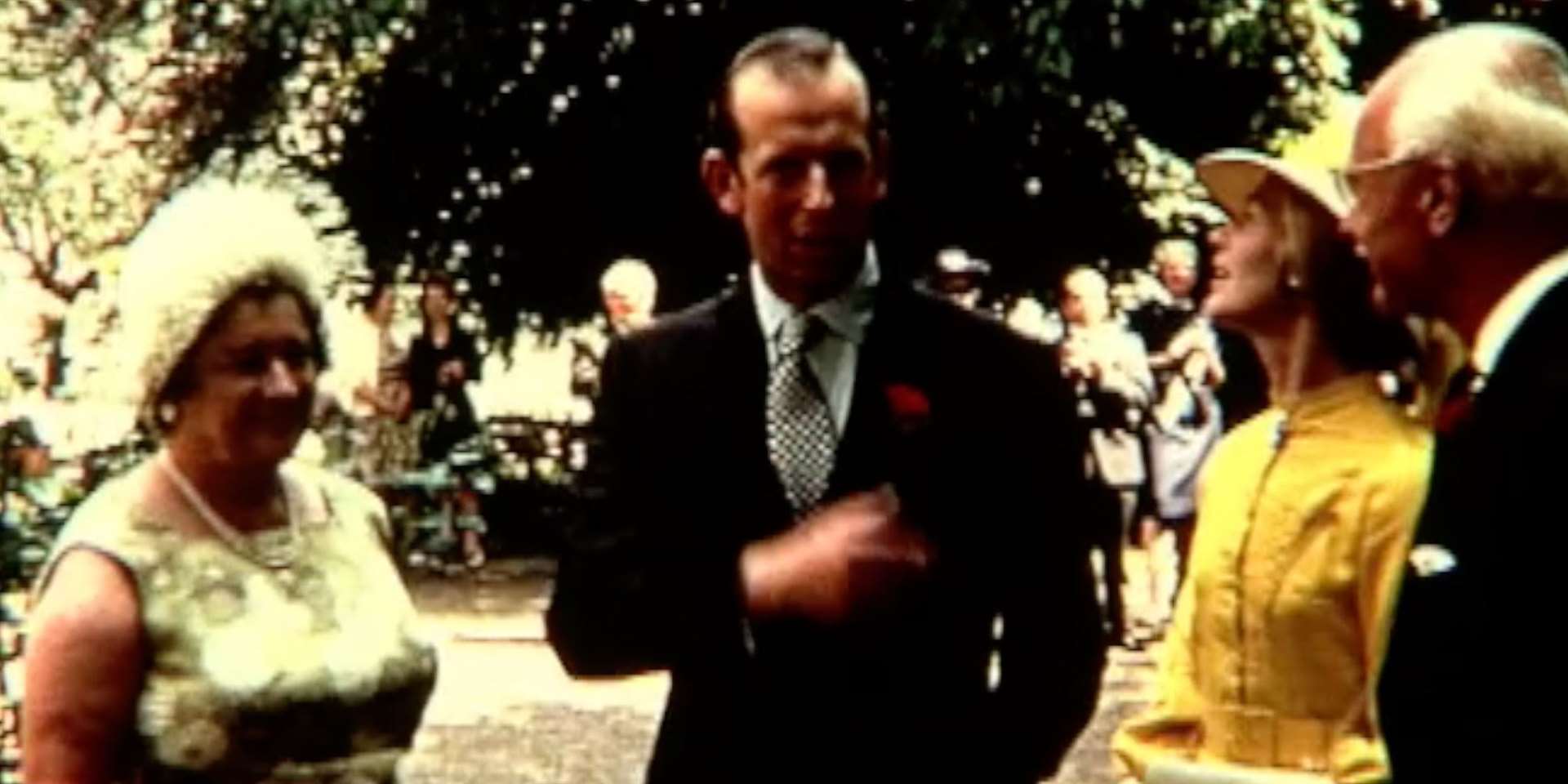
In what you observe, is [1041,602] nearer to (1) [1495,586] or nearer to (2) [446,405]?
(1) [1495,586]

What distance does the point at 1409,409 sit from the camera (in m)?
3.88

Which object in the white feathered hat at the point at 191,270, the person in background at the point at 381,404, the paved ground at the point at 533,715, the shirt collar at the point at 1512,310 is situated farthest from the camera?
the person in background at the point at 381,404

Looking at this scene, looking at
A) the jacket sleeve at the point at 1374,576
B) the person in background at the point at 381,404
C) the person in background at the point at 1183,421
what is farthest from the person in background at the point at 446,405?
the jacket sleeve at the point at 1374,576

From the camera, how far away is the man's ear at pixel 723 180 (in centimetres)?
314

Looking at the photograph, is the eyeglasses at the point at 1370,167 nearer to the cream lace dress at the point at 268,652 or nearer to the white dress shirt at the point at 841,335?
the white dress shirt at the point at 841,335

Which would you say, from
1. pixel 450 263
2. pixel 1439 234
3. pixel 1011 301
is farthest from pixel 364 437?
pixel 1439 234

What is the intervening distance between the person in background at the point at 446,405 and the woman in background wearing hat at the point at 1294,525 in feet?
40.6

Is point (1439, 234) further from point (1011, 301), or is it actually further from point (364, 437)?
point (1011, 301)

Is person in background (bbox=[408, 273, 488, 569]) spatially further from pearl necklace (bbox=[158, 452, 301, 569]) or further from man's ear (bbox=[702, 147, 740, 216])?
man's ear (bbox=[702, 147, 740, 216])

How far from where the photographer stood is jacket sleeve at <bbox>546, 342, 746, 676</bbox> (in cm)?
295

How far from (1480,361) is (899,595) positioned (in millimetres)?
642

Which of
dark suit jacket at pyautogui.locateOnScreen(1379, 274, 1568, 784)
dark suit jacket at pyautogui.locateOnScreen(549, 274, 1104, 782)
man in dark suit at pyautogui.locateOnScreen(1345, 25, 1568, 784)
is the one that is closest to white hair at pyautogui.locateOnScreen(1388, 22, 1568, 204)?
man in dark suit at pyautogui.locateOnScreen(1345, 25, 1568, 784)

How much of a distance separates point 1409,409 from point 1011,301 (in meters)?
15.0

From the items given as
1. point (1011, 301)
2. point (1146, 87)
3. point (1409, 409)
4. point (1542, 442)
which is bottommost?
point (1011, 301)
